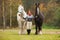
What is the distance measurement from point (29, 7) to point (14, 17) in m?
2.03

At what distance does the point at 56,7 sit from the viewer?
106ft

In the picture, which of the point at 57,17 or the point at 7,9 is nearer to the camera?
the point at 57,17

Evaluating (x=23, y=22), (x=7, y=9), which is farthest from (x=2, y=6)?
(x=23, y=22)

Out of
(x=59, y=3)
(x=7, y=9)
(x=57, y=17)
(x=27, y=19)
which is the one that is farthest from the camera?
(x=59, y=3)

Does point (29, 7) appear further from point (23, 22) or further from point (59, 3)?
point (23, 22)

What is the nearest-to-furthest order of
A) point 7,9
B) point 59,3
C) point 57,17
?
1. point 57,17
2. point 7,9
3. point 59,3

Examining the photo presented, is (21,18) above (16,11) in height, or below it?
above

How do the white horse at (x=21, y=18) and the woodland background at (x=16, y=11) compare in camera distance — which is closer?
the white horse at (x=21, y=18)

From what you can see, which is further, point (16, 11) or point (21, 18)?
point (16, 11)

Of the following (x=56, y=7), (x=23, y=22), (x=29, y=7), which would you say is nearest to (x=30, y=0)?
(x=29, y=7)

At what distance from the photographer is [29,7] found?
31906mm

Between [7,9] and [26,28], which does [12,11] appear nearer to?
[7,9]

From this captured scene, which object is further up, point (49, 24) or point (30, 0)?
point (30, 0)

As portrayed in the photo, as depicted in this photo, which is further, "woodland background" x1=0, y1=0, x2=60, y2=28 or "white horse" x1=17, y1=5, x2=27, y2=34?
"woodland background" x1=0, y1=0, x2=60, y2=28
